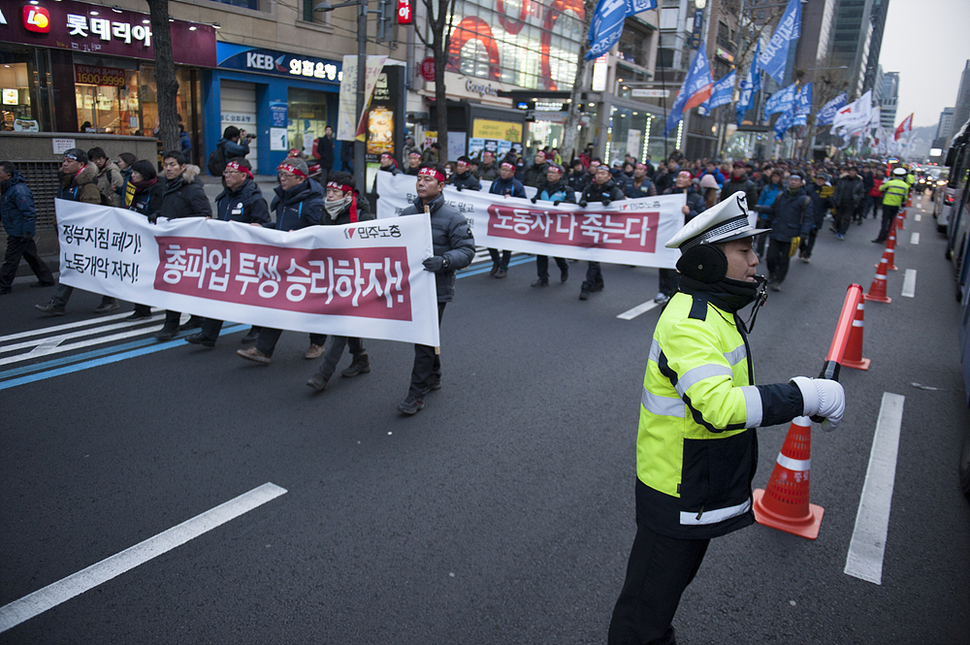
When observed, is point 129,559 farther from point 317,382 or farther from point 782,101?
point 782,101

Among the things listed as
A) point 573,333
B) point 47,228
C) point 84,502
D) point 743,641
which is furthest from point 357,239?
point 47,228

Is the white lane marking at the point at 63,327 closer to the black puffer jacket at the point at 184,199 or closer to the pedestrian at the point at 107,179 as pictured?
the black puffer jacket at the point at 184,199

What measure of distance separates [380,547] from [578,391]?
293 cm

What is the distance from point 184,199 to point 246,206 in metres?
0.84

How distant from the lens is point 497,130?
2397cm

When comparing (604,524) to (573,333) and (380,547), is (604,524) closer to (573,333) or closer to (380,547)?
(380,547)

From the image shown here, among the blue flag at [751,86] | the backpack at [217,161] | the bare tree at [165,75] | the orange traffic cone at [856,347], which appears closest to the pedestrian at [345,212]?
the orange traffic cone at [856,347]

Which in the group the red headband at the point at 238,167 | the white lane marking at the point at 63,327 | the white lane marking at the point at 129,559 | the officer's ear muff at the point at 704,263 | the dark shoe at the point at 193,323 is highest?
the red headband at the point at 238,167

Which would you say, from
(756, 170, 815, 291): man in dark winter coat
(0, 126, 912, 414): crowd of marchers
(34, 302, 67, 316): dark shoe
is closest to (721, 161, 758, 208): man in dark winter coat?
(0, 126, 912, 414): crowd of marchers

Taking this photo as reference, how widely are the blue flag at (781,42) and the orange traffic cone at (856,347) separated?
22377 millimetres

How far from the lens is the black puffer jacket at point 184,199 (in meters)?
A: 7.02

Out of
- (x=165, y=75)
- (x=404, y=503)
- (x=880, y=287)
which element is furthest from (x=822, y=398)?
(x=165, y=75)

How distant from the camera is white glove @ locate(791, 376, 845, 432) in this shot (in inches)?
83.4

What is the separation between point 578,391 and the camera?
6109mm
